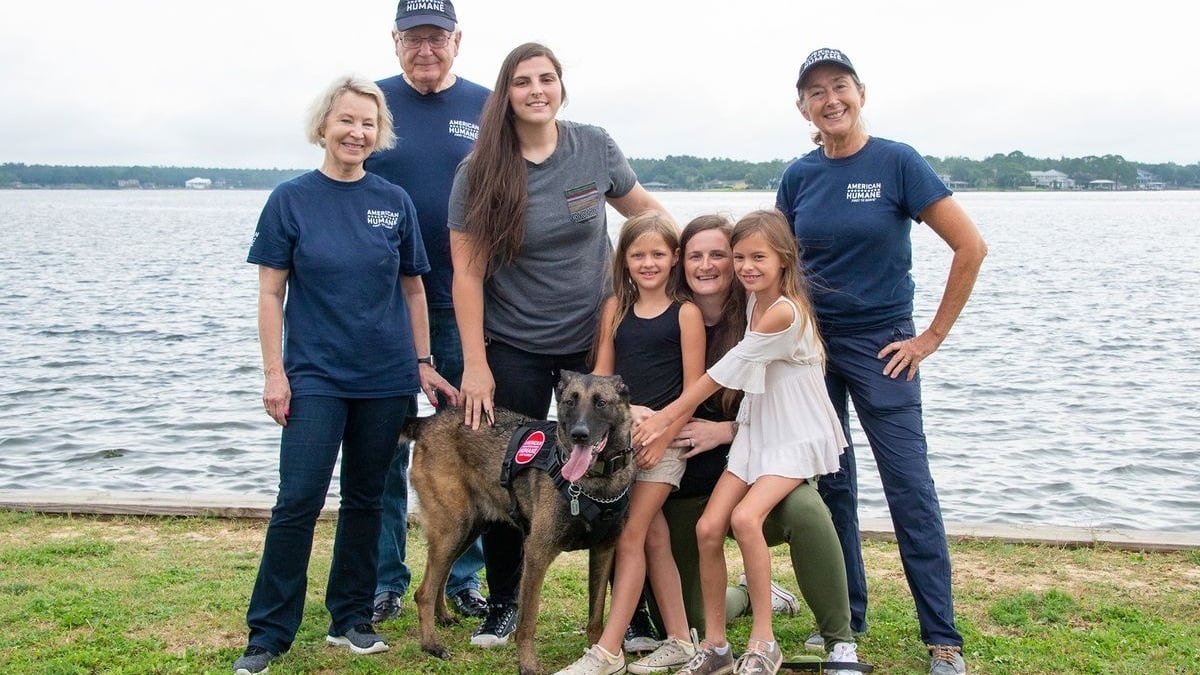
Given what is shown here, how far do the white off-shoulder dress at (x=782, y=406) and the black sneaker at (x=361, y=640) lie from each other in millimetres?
1825

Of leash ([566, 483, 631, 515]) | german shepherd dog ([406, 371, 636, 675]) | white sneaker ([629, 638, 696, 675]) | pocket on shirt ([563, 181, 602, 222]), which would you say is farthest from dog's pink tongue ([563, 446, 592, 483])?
pocket on shirt ([563, 181, 602, 222])

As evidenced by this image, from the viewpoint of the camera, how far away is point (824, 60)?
480 centimetres

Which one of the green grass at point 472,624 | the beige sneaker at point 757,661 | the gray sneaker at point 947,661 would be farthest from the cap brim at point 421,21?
the gray sneaker at point 947,661

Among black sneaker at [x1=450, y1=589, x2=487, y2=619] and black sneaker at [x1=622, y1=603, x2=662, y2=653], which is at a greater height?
black sneaker at [x1=622, y1=603, x2=662, y2=653]

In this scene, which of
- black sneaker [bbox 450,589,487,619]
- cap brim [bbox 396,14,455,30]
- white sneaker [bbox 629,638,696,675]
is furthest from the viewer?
black sneaker [bbox 450,589,487,619]

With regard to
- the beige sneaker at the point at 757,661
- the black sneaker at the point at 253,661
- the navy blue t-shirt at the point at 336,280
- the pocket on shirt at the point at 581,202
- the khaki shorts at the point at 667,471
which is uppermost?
the pocket on shirt at the point at 581,202

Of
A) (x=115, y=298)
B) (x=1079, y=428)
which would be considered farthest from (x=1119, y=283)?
(x=115, y=298)

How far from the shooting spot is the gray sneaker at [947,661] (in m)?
4.66

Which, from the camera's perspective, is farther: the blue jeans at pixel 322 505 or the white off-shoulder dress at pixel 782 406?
the blue jeans at pixel 322 505

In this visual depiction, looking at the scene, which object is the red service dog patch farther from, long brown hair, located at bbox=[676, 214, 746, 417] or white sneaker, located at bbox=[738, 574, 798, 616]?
white sneaker, located at bbox=[738, 574, 798, 616]

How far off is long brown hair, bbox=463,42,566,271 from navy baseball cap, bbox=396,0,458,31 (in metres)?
0.71

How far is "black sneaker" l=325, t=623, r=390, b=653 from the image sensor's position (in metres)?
5.04

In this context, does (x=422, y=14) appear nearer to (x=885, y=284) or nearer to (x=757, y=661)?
(x=885, y=284)

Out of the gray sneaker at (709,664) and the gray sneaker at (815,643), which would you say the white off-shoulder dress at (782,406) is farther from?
the gray sneaker at (815,643)
